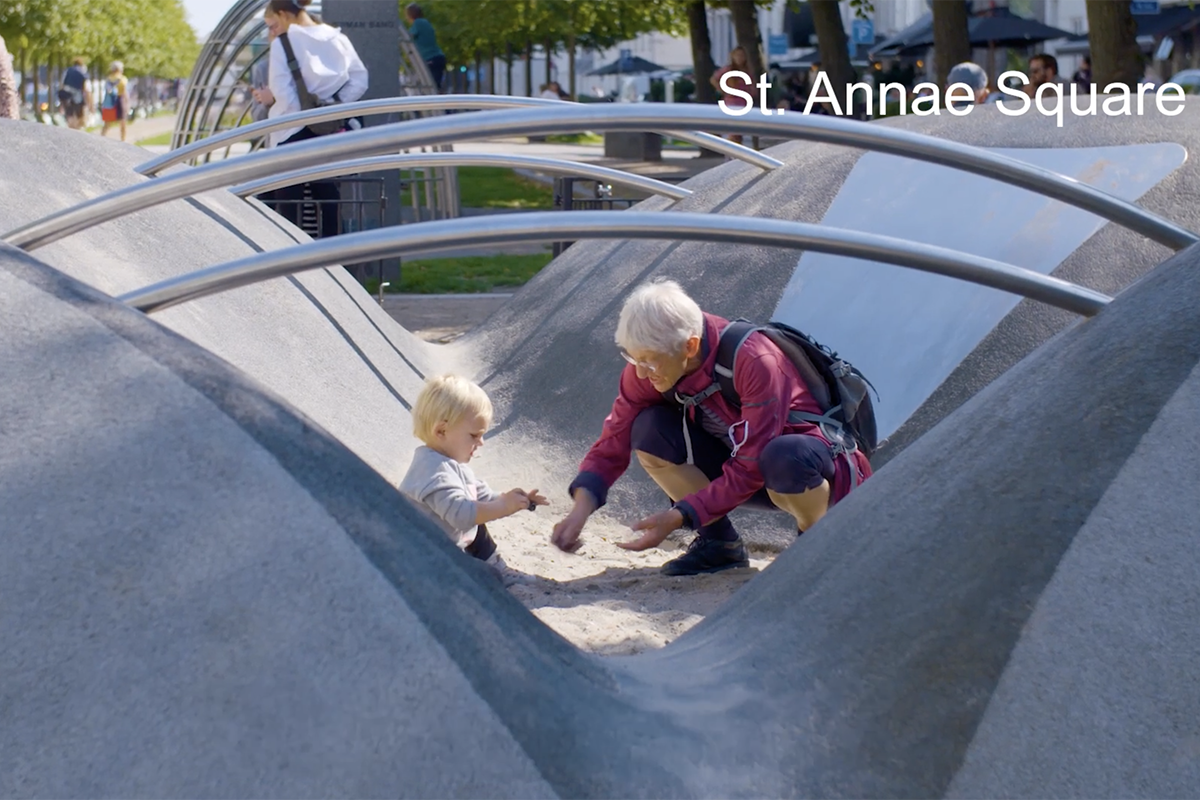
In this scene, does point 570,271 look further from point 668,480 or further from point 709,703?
point 709,703

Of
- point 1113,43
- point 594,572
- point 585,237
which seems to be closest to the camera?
point 585,237

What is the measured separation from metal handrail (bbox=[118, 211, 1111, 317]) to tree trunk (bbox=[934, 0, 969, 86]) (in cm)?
1195

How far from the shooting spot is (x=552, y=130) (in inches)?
143

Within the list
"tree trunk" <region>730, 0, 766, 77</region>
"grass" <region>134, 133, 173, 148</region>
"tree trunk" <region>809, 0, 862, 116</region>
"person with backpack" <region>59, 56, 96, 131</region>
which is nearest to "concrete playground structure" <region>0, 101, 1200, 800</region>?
"tree trunk" <region>809, 0, 862, 116</region>

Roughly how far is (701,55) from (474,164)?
69.7 feet

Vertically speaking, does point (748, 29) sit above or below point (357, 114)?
above

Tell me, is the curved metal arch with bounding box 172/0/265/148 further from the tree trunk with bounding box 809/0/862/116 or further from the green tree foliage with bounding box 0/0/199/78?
the green tree foliage with bounding box 0/0/199/78

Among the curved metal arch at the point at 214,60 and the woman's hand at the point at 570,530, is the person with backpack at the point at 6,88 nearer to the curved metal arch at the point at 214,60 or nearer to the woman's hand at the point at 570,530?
the curved metal arch at the point at 214,60

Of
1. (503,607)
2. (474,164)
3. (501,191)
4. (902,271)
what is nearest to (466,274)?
(474,164)

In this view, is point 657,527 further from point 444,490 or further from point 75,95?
point 75,95

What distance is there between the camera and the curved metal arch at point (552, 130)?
3.45 meters

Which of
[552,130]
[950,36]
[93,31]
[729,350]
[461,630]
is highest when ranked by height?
[93,31]

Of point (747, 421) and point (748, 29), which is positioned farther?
point (748, 29)

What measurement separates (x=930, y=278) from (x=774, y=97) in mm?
22794
